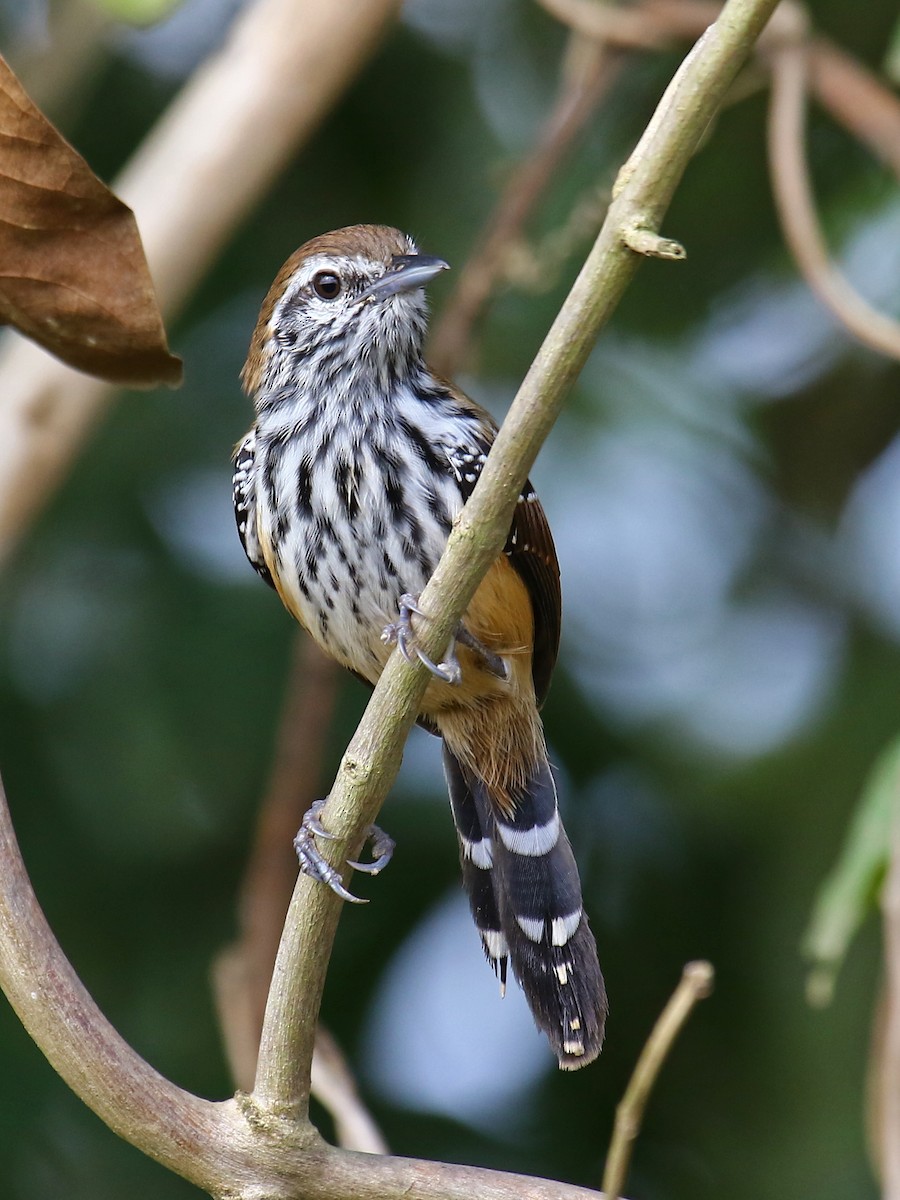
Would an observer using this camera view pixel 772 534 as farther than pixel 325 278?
Yes

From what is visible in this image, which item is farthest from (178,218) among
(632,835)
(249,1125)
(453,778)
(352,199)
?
(249,1125)

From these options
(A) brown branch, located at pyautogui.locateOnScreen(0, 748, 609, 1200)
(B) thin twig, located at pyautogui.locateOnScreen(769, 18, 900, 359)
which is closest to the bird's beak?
(B) thin twig, located at pyautogui.locateOnScreen(769, 18, 900, 359)

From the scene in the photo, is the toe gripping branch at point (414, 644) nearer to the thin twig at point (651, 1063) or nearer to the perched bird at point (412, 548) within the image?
the perched bird at point (412, 548)

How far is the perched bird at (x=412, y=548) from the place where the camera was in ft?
10.1

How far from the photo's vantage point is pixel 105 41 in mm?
4914

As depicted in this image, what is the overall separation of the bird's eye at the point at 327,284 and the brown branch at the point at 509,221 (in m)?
0.79

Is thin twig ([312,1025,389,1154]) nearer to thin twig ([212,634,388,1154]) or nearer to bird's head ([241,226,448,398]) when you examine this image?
thin twig ([212,634,388,1154])

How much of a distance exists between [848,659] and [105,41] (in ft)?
10.4

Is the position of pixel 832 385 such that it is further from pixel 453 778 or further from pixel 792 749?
pixel 453 778

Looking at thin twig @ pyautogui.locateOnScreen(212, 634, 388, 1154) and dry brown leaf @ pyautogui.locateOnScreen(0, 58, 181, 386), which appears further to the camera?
thin twig @ pyautogui.locateOnScreen(212, 634, 388, 1154)

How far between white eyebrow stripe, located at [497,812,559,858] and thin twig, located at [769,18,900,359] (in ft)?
4.67

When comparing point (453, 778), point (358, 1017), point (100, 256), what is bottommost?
point (358, 1017)

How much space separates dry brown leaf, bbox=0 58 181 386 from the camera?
2057mm

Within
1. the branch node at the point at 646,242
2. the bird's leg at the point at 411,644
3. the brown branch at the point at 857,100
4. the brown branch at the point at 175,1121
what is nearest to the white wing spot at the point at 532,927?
Answer: the bird's leg at the point at 411,644
